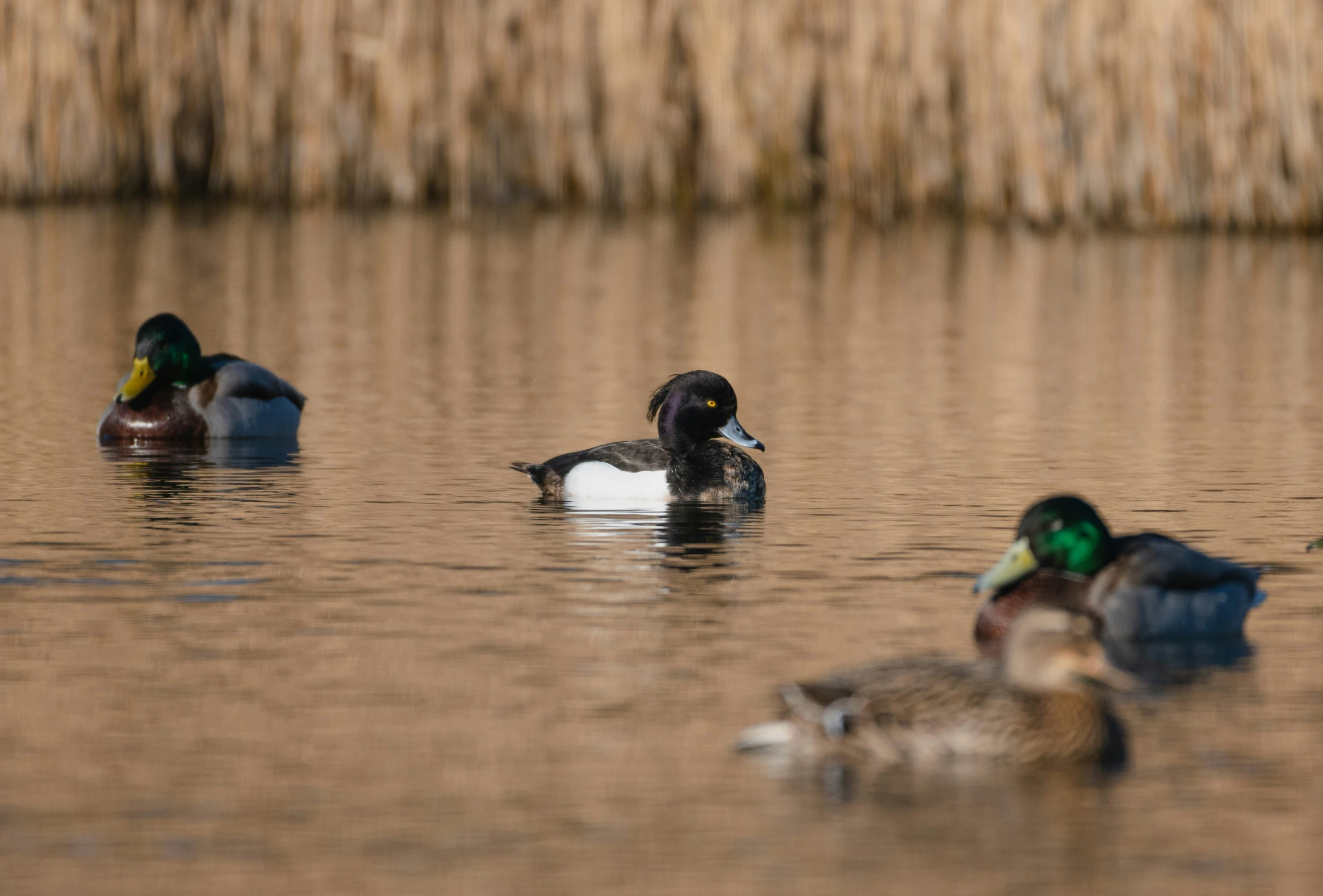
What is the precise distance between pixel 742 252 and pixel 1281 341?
714cm

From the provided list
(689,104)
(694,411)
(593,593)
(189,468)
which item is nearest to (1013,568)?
Answer: (593,593)

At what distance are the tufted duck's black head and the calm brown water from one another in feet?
1.29

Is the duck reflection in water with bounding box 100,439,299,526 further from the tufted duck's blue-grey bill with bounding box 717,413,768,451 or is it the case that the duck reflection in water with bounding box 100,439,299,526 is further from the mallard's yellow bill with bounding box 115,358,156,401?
the tufted duck's blue-grey bill with bounding box 717,413,768,451

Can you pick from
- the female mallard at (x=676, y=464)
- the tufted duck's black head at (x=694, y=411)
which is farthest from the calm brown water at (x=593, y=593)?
the tufted duck's black head at (x=694, y=411)

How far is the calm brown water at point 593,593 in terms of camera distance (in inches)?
215

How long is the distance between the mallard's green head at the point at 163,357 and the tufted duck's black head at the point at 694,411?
2896 millimetres

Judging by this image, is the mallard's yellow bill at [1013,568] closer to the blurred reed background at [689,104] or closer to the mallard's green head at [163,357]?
the mallard's green head at [163,357]

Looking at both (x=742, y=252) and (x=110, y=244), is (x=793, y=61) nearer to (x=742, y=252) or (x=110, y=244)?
(x=742, y=252)

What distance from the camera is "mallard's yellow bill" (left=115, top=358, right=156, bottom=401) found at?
1227 centimetres

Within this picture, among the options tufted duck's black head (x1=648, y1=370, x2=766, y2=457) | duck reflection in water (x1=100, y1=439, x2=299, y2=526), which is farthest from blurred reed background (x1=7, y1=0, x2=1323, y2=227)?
tufted duck's black head (x1=648, y1=370, x2=766, y2=457)

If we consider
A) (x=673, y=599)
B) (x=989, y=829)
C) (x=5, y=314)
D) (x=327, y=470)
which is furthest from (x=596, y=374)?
(x=989, y=829)

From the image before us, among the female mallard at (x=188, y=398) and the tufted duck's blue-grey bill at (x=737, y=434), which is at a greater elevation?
the female mallard at (x=188, y=398)

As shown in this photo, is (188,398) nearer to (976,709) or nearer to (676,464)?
(676,464)

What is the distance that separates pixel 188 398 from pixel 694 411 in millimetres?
3122
